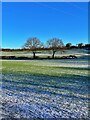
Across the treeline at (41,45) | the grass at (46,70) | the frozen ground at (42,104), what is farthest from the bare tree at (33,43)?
the frozen ground at (42,104)

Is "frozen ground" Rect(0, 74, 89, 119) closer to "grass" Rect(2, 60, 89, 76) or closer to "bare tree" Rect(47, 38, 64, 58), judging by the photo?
"grass" Rect(2, 60, 89, 76)

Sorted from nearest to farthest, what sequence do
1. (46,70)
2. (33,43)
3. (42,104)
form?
(42,104) → (46,70) → (33,43)

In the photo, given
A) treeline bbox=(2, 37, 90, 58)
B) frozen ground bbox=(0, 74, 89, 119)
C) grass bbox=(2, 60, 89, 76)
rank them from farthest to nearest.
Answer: treeline bbox=(2, 37, 90, 58)
grass bbox=(2, 60, 89, 76)
frozen ground bbox=(0, 74, 89, 119)

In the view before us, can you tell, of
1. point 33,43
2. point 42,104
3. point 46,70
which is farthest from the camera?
point 33,43

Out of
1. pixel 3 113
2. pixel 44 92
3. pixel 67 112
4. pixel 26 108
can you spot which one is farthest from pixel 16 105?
pixel 44 92

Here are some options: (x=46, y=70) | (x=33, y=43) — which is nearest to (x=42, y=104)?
(x=46, y=70)

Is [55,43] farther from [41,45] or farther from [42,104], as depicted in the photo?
[42,104]

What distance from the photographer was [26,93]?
40.7ft

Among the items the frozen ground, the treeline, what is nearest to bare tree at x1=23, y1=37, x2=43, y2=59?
the treeline

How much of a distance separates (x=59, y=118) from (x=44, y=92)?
4.62 m

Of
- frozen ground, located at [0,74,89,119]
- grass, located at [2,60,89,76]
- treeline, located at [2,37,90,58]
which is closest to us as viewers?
frozen ground, located at [0,74,89,119]

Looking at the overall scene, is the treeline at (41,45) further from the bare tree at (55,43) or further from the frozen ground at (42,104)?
the frozen ground at (42,104)

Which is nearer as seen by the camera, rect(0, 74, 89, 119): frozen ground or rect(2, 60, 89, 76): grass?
rect(0, 74, 89, 119): frozen ground

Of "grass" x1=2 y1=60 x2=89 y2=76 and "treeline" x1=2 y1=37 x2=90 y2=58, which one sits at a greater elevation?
"treeline" x1=2 y1=37 x2=90 y2=58
